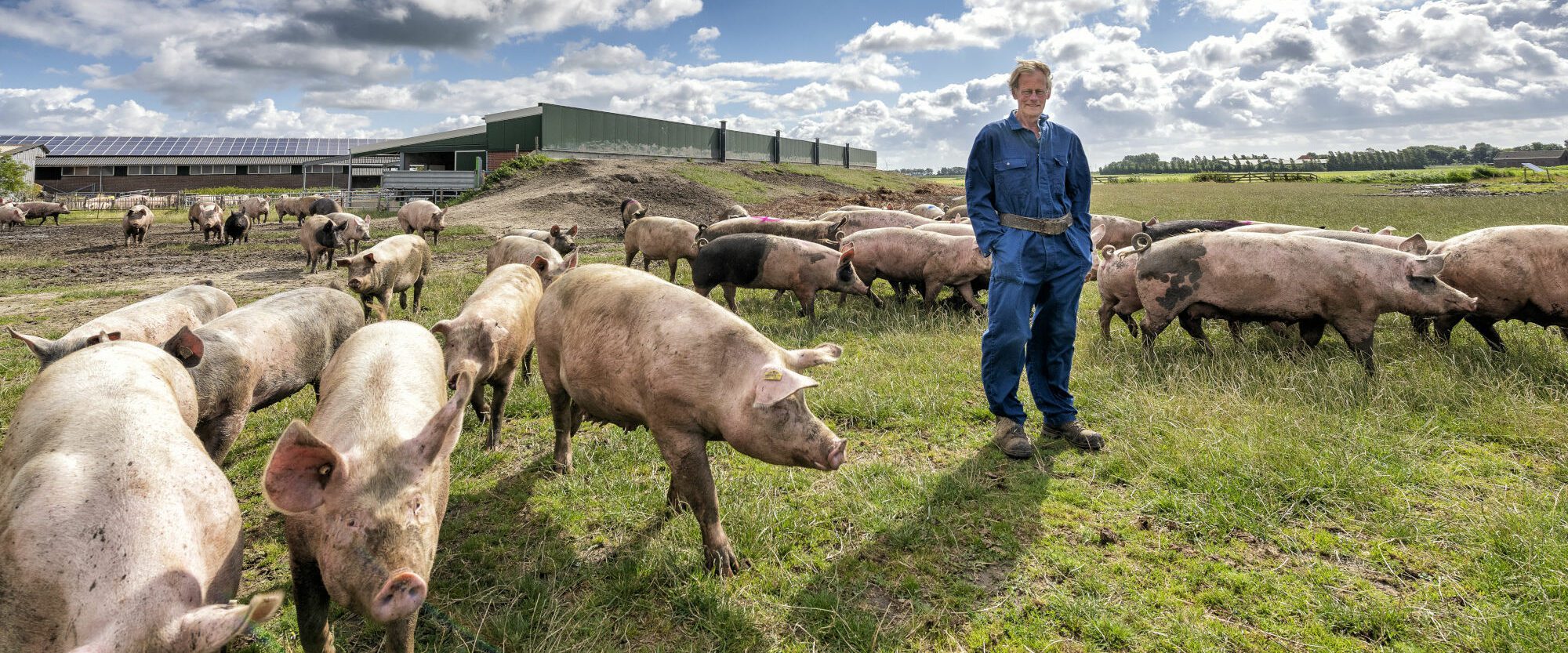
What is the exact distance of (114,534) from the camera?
226 centimetres

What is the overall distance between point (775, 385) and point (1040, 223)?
247cm

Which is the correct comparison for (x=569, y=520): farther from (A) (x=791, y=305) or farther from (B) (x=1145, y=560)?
(A) (x=791, y=305)

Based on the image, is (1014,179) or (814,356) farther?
(1014,179)

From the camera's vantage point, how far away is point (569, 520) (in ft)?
13.6

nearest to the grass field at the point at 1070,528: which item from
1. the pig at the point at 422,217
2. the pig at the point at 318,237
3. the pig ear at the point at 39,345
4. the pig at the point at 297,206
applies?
the pig ear at the point at 39,345

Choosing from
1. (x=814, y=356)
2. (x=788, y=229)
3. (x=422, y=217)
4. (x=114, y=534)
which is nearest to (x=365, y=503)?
(x=114, y=534)

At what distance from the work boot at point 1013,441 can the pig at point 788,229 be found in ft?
23.3

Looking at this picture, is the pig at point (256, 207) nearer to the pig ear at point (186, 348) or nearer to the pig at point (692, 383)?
the pig ear at point (186, 348)

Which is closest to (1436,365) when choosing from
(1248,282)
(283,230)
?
(1248,282)

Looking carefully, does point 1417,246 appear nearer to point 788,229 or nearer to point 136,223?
point 788,229

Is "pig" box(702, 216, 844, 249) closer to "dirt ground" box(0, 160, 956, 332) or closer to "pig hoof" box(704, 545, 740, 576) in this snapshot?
"dirt ground" box(0, 160, 956, 332)

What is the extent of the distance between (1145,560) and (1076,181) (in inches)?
104

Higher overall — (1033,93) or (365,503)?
(1033,93)

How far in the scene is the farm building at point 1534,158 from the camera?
94.1 m
